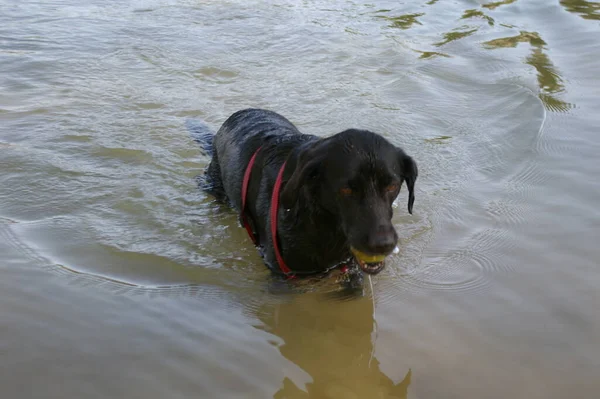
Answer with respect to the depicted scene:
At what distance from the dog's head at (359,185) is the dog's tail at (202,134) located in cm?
307

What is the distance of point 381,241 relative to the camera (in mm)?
3434

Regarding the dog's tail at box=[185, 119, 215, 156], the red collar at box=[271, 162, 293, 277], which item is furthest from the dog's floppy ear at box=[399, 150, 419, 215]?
the dog's tail at box=[185, 119, 215, 156]

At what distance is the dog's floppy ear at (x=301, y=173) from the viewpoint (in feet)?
12.1

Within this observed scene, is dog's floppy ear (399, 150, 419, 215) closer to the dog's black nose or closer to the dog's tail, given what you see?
the dog's black nose

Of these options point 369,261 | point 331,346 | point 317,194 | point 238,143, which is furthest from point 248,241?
point 369,261

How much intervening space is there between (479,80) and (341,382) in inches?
256

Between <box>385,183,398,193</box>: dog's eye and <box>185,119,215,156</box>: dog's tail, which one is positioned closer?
<box>385,183,398,193</box>: dog's eye

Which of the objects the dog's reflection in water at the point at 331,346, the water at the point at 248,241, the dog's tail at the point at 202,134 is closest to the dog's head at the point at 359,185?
the dog's reflection in water at the point at 331,346

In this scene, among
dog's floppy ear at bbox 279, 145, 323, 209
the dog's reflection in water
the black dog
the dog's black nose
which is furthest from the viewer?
dog's floppy ear at bbox 279, 145, 323, 209

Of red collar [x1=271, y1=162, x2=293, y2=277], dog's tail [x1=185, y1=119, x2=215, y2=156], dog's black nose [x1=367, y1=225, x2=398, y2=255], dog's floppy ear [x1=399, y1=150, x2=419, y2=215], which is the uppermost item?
dog's floppy ear [x1=399, y1=150, x2=419, y2=215]

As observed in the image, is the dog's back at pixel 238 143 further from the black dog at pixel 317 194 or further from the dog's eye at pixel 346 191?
the dog's eye at pixel 346 191

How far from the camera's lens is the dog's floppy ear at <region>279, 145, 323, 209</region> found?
12.1ft

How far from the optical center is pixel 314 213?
392 cm

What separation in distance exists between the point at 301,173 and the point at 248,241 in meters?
1.80
